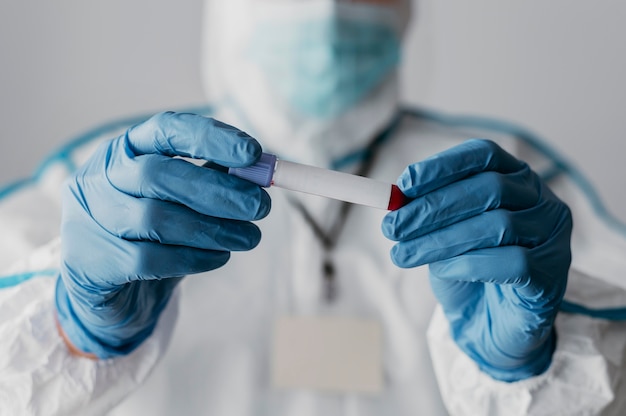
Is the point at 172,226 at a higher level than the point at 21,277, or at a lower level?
higher

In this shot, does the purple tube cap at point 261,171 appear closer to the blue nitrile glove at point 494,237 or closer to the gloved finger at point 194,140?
the gloved finger at point 194,140

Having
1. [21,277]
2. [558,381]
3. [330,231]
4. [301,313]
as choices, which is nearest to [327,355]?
[301,313]

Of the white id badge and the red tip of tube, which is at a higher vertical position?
the red tip of tube

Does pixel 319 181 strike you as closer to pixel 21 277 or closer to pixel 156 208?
pixel 156 208

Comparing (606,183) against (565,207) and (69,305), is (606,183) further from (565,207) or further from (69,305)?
(69,305)

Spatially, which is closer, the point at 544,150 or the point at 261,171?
the point at 261,171

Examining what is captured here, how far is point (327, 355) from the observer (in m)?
1.04

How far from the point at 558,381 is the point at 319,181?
1.32ft

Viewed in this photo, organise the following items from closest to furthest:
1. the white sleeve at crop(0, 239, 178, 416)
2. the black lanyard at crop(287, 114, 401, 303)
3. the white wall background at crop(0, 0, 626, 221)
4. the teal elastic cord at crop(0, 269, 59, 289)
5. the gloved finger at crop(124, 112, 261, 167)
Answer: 1. the gloved finger at crop(124, 112, 261, 167)
2. the white sleeve at crop(0, 239, 178, 416)
3. the teal elastic cord at crop(0, 269, 59, 289)
4. the black lanyard at crop(287, 114, 401, 303)
5. the white wall background at crop(0, 0, 626, 221)

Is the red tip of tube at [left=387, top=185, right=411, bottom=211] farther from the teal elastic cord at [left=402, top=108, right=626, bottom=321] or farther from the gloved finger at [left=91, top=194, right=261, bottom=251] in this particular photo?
the teal elastic cord at [left=402, top=108, right=626, bottom=321]

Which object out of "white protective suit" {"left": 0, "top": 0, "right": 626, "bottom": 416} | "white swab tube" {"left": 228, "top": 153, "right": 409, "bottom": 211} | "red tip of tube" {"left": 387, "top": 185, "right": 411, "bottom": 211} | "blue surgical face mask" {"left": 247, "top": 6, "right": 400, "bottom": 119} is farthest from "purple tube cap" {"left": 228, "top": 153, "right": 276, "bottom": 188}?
"blue surgical face mask" {"left": 247, "top": 6, "right": 400, "bottom": 119}

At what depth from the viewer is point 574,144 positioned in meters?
1.64

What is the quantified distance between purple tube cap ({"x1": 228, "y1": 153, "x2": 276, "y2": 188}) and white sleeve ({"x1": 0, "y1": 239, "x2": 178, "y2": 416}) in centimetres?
29

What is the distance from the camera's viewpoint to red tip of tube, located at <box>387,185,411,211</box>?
2.43 ft
